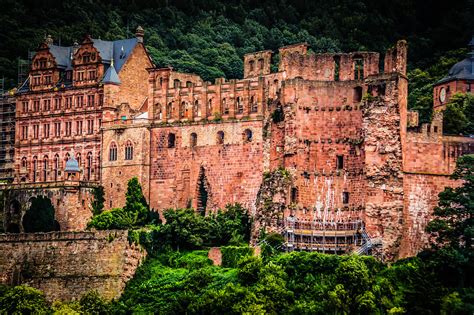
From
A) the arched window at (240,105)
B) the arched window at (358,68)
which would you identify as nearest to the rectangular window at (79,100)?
the arched window at (240,105)

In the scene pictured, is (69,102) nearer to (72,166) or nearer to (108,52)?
(108,52)

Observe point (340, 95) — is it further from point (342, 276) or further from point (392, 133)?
point (342, 276)

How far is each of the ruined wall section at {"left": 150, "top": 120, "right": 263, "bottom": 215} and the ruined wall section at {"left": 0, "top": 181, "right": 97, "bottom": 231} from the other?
4.79 metres

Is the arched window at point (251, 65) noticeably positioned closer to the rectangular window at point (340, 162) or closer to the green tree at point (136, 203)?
the green tree at point (136, 203)

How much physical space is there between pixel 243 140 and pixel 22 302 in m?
17.5

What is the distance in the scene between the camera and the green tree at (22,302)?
85188 millimetres

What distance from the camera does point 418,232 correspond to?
3359 inches

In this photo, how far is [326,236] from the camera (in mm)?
85125

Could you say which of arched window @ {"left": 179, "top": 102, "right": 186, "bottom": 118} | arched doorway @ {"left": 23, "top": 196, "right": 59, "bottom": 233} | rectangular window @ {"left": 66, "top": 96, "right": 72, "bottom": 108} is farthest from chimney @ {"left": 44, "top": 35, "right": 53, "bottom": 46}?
arched window @ {"left": 179, "top": 102, "right": 186, "bottom": 118}

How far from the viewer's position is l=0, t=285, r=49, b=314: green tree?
85.2 meters

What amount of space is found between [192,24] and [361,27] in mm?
15444

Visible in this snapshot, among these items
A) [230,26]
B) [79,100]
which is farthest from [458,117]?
[230,26]

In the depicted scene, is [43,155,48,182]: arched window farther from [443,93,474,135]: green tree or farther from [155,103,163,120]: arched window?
[443,93,474,135]: green tree

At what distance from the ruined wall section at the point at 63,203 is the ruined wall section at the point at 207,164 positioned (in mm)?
4792
